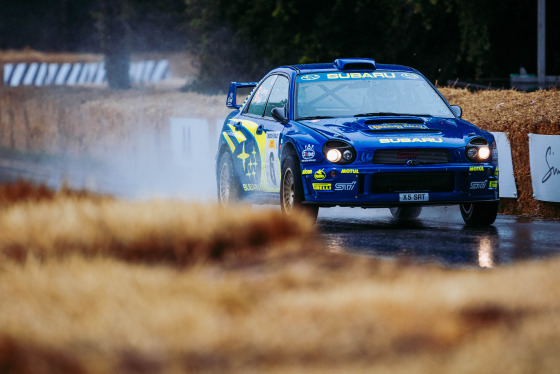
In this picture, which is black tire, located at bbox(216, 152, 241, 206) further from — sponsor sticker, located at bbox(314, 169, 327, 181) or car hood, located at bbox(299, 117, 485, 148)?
sponsor sticker, located at bbox(314, 169, 327, 181)

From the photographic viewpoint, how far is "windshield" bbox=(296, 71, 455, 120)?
12.6 metres

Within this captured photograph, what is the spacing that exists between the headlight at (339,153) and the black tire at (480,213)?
158cm

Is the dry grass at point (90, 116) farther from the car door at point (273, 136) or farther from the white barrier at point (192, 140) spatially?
the car door at point (273, 136)

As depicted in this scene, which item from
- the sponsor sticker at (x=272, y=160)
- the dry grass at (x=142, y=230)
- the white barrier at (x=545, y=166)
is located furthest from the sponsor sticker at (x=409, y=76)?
the dry grass at (x=142, y=230)

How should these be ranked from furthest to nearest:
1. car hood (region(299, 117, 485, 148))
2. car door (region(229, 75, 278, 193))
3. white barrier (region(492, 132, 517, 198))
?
white barrier (region(492, 132, 517, 198)) → car door (region(229, 75, 278, 193)) → car hood (region(299, 117, 485, 148))

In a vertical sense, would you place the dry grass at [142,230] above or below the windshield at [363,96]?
below

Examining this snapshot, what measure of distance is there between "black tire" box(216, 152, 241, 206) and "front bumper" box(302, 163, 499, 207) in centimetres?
238

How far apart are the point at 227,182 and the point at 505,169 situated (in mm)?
3400

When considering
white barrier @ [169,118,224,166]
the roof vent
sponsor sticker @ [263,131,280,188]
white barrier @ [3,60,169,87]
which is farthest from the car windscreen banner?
white barrier @ [3,60,169,87]

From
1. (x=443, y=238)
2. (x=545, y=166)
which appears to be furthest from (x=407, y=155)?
(x=545, y=166)

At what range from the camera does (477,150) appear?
11.8 metres

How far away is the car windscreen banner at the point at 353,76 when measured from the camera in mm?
12938

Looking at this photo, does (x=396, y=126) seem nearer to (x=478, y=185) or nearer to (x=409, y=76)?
(x=478, y=185)

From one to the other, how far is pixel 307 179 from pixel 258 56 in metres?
30.1
